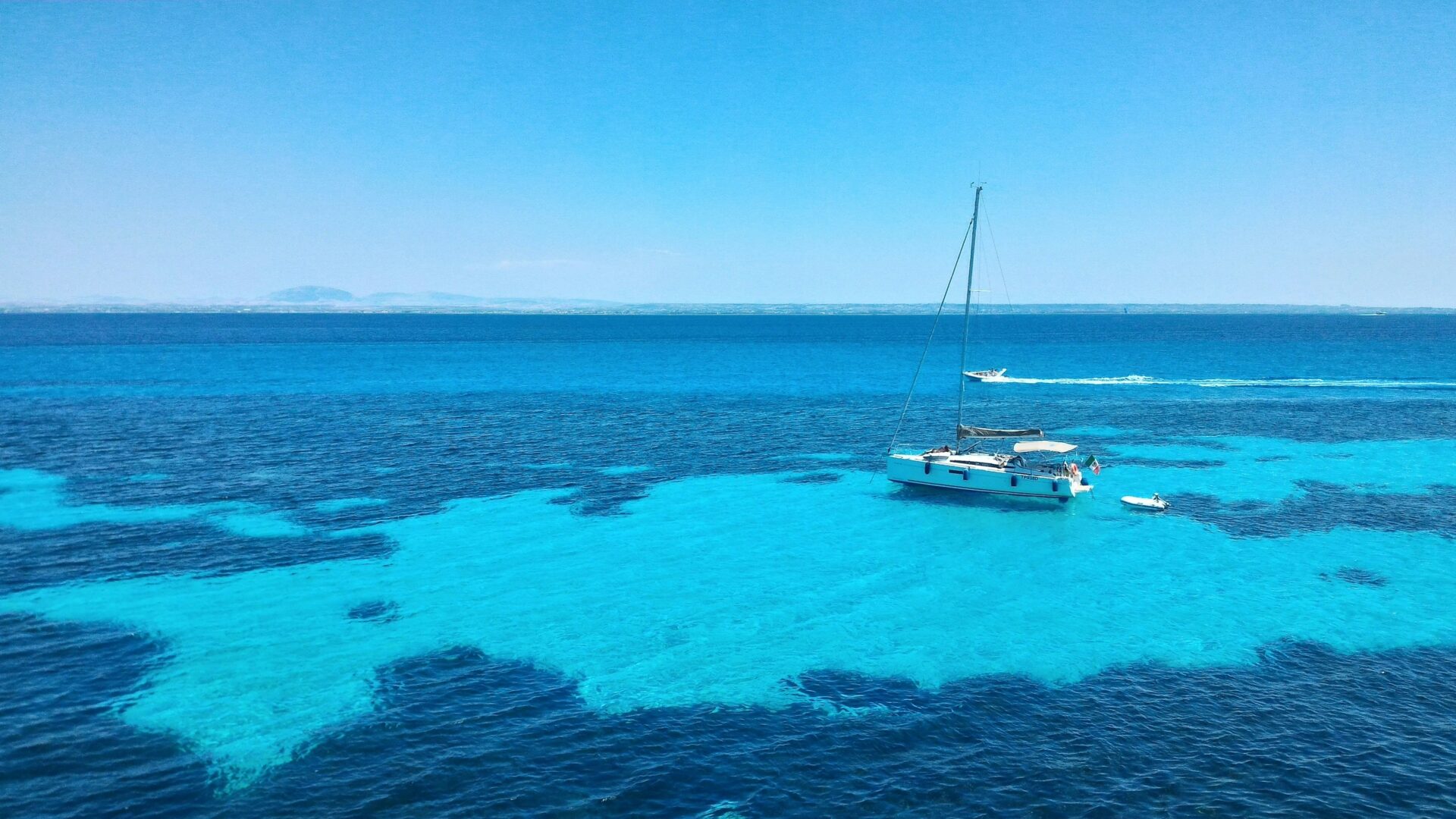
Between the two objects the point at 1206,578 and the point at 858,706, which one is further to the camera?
the point at 1206,578

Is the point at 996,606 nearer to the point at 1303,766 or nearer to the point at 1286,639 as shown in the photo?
the point at 1286,639

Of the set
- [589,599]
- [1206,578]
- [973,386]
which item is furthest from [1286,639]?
[973,386]

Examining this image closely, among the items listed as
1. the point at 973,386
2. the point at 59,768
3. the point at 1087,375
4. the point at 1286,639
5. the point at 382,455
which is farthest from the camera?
the point at 1087,375

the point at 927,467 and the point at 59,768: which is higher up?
the point at 927,467

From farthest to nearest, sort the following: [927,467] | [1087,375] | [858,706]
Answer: [1087,375] → [927,467] → [858,706]

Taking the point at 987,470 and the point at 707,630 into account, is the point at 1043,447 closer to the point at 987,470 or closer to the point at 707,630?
the point at 987,470
